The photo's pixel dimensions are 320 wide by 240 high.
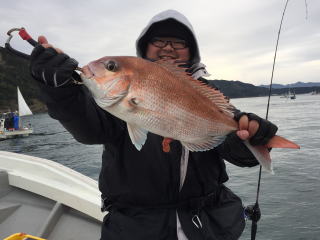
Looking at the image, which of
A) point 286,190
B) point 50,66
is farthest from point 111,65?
point 286,190

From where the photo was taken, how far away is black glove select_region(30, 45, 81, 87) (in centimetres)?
204

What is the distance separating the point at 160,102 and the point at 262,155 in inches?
37.1

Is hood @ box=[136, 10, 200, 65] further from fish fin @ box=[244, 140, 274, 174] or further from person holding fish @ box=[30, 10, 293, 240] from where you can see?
fish fin @ box=[244, 140, 274, 174]

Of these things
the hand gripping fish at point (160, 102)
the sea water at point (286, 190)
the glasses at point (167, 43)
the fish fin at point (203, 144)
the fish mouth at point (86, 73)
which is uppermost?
the glasses at point (167, 43)

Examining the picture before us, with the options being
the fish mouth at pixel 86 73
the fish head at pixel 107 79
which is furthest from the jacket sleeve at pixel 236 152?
the fish mouth at pixel 86 73

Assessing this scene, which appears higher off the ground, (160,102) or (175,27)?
(175,27)

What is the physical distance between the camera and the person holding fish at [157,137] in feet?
6.67

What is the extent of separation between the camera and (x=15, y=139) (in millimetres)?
33625

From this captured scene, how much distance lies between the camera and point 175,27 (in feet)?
10.3

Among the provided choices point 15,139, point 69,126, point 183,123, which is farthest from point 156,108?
point 15,139

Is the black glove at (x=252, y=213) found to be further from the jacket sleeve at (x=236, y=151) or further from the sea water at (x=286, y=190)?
the sea water at (x=286, y=190)

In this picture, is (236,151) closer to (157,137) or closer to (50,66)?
(157,137)

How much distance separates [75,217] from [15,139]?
108ft

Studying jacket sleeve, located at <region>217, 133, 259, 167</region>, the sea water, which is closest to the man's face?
jacket sleeve, located at <region>217, 133, 259, 167</region>
